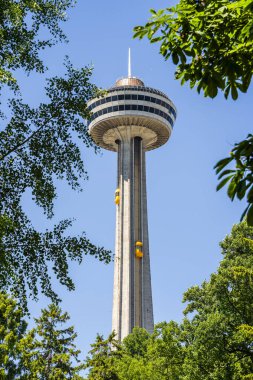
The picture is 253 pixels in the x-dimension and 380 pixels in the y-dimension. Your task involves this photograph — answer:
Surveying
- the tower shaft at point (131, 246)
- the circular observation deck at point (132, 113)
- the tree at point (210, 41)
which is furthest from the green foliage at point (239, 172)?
the circular observation deck at point (132, 113)

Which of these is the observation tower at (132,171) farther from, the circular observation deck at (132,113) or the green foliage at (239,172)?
the green foliage at (239,172)

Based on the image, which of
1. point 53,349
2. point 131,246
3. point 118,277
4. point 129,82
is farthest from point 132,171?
point 53,349

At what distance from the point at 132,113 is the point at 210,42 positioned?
302 ft

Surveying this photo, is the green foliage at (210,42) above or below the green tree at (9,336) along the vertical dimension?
below

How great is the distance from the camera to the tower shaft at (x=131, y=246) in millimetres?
84188

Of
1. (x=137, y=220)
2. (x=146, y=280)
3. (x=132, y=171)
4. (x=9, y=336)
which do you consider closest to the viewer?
(x=9, y=336)

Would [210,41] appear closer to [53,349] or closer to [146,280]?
[53,349]

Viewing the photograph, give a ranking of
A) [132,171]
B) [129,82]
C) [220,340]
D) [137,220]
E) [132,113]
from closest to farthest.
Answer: [220,340], [137,220], [132,171], [132,113], [129,82]

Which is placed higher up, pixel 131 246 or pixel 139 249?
pixel 131 246

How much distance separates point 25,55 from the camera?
1420cm

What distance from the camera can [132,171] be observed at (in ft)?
316

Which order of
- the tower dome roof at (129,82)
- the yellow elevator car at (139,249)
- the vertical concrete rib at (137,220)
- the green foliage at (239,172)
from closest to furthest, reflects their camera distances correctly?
the green foliage at (239,172) < the vertical concrete rib at (137,220) < the yellow elevator car at (139,249) < the tower dome roof at (129,82)

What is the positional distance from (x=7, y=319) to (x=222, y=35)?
20635mm

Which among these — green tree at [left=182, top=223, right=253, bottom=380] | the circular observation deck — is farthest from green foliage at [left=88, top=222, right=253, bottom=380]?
the circular observation deck
